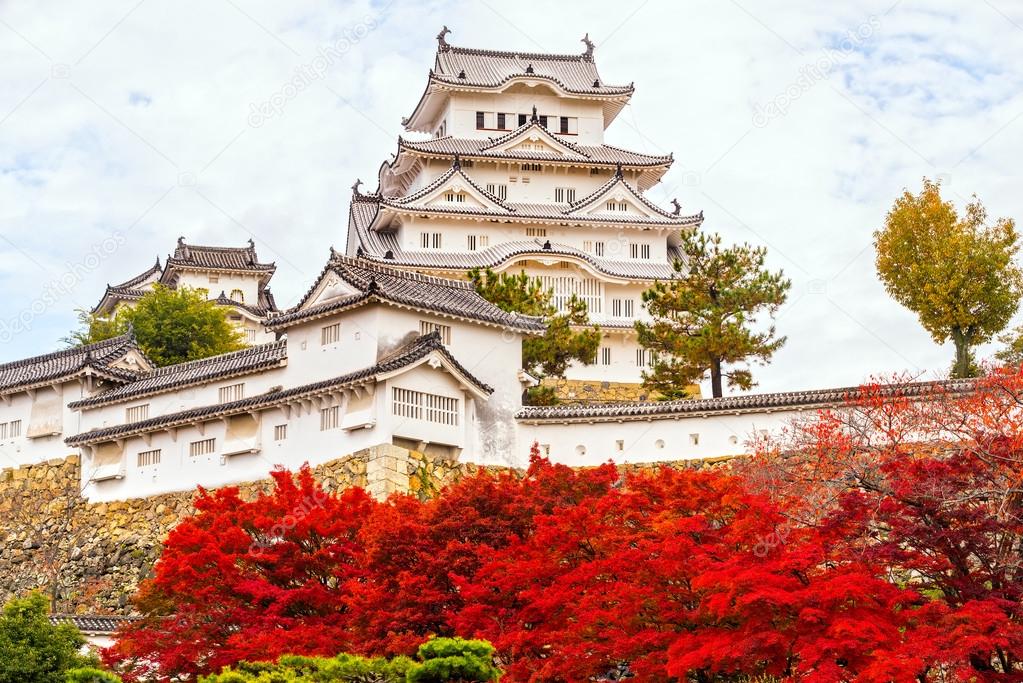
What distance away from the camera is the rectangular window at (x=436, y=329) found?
112 ft

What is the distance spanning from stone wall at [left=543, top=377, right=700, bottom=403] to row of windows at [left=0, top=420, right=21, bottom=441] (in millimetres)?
17478

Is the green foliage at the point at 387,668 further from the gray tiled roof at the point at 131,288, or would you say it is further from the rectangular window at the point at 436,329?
the gray tiled roof at the point at 131,288

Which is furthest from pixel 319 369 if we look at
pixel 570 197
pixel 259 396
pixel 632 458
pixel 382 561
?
pixel 570 197

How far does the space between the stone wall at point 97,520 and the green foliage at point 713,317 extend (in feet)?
20.3

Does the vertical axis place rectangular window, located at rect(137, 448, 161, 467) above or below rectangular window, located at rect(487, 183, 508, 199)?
below

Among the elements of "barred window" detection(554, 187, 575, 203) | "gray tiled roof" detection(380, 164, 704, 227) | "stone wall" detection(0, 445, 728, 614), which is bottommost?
"stone wall" detection(0, 445, 728, 614)

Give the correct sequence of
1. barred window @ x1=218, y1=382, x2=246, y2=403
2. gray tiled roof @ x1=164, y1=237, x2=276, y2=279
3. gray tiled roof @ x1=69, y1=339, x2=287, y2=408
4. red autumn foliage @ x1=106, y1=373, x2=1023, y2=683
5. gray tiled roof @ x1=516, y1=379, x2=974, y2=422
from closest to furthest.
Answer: red autumn foliage @ x1=106, y1=373, x2=1023, y2=683
gray tiled roof @ x1=516, y1=379, x2=974, y2=422
gray tiled roof @ x1=69, y1=339, x2=287, y2=408
barred window @ x1=218, y1=382, x2=246, y2=403
gray tiled roof @ x1=164, y1=237, x2=276, y2=279

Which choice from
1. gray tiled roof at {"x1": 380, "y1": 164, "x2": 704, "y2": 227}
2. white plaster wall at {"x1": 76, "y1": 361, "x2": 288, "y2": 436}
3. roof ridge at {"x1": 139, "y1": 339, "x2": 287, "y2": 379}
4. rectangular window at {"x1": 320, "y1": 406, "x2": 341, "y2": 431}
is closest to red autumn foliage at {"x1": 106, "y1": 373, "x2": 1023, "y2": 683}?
rectangular window at {"x1": 320, "y1": 406, "x2": 341, "y2": 431}

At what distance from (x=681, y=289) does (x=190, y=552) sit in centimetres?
1871

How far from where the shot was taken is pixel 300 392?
3338 cm

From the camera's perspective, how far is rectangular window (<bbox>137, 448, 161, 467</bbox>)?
36.5 meters

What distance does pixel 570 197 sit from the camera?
2251 inches

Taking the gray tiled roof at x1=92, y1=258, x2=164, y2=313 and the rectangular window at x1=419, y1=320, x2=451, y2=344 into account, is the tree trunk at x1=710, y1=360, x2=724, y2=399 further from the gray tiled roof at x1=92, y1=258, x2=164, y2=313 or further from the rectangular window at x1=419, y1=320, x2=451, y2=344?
the gray tiled roof at x1=92, y1=258, x2=164, y2=313

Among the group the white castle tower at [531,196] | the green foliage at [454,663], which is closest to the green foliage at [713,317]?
the white castle tower at [531,196]
